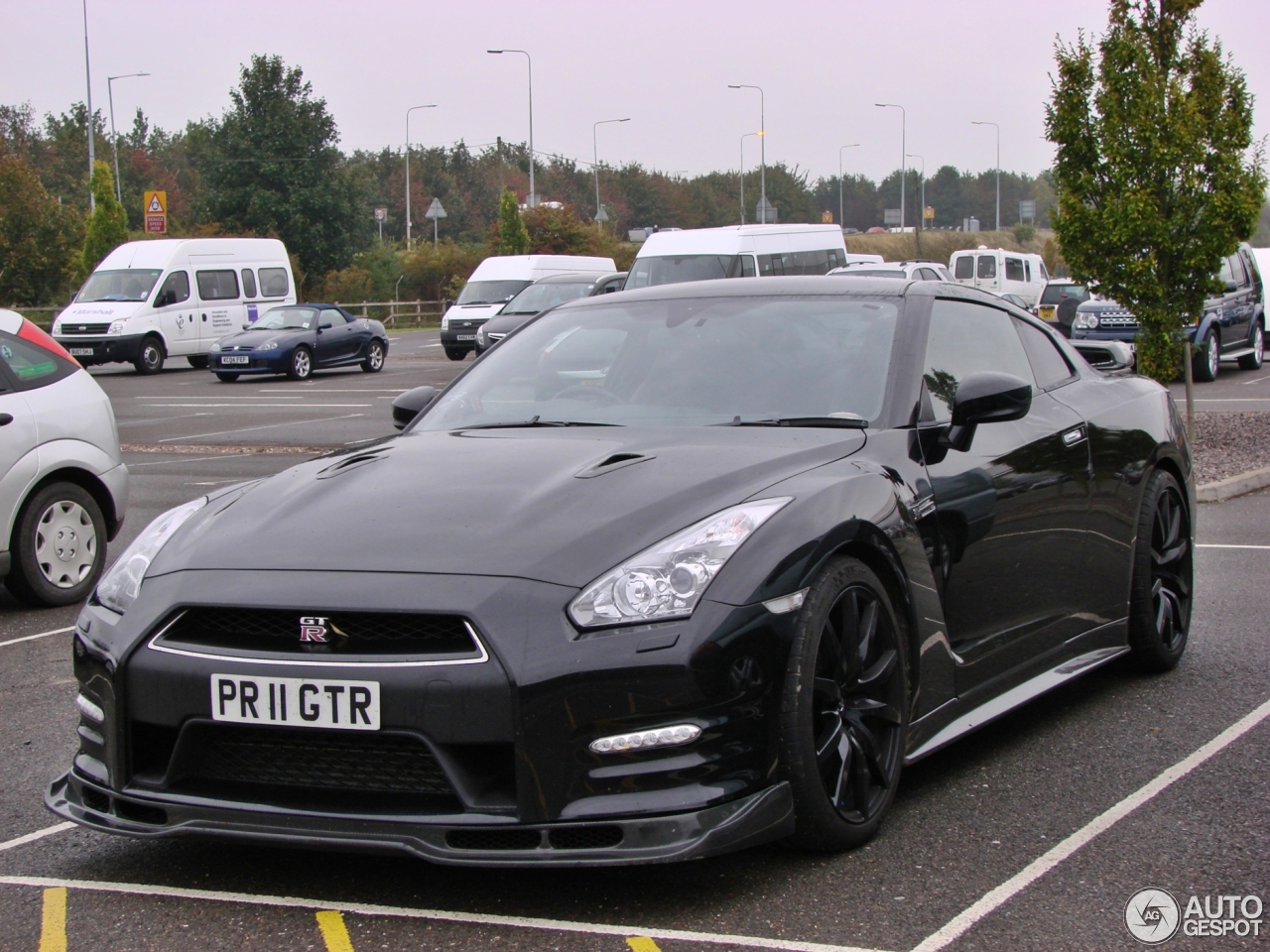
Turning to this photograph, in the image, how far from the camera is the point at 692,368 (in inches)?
189

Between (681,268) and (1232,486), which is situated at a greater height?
(681,268)

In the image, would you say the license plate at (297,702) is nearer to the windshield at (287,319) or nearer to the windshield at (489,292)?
the windshield at (287,319)

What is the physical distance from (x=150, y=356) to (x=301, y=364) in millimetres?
4006

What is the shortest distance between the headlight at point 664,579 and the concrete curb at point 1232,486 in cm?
897

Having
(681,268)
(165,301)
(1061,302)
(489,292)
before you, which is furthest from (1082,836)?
(489,292)

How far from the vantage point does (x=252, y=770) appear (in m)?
3.58

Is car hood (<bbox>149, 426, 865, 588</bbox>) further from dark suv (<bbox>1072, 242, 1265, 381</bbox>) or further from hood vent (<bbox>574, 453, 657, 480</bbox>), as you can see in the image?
dark suv (<bbox>1072, 242, 1265, 381</bbox>)

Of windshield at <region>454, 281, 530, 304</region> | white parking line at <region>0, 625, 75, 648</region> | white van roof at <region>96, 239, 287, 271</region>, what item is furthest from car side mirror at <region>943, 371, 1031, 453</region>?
windshield at <region>454, 281, 530, 304</region>

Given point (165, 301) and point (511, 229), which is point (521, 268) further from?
point (511, 229)

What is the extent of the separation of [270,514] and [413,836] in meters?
1.05

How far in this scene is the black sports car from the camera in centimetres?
339

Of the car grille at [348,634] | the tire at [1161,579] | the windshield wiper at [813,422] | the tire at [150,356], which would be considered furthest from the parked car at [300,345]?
the car grille at [348,634]

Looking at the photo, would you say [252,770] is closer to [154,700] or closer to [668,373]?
[154,700]

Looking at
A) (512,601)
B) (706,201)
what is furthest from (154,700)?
(706,201)
